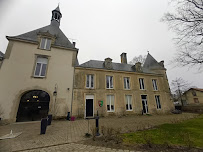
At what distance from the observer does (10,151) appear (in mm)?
3248

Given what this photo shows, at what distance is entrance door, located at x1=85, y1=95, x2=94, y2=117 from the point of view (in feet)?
35.3

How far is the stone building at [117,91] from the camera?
1102 centimetres

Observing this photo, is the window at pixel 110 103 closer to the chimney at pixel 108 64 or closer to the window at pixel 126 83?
the window at pixel 126 83

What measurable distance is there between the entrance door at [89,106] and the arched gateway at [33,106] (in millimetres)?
4247

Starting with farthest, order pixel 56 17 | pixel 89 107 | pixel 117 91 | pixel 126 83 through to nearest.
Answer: pixel 56 17 → pixel 126 83 → pixel 117 91 → pixel 89 107

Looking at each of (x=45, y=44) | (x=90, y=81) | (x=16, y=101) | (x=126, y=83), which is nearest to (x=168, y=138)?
(x=90, y=81)

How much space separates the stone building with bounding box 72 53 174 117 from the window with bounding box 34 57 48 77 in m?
3.59

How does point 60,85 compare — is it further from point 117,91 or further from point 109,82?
point 117,91

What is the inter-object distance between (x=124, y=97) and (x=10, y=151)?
1125cm

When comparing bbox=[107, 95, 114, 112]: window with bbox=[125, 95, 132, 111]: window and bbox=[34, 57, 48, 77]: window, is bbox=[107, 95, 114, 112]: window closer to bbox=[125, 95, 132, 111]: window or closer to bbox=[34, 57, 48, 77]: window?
bbox=[125, 95, 132, 111]: window

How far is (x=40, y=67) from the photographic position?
10.2 meters

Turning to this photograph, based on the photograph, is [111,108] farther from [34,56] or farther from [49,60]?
[34,56]

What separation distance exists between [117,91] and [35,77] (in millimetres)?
9947

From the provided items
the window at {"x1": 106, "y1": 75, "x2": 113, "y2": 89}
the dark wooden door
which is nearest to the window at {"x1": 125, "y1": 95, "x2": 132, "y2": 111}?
the window at {"x1": 106, "y1": 75, "x2": 113, "y2": 89}
